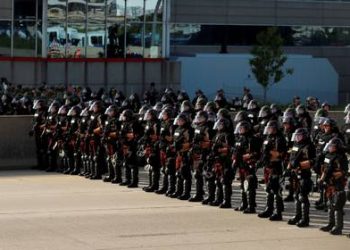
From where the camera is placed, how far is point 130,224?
1772cm

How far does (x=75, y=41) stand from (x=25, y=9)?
2518 mm

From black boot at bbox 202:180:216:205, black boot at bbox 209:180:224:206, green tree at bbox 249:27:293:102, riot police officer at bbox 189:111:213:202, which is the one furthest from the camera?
green tree at bbox 249:27:293:102

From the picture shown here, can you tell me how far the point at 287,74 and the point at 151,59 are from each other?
11784mm

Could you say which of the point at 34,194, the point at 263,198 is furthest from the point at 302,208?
the point at 34,194

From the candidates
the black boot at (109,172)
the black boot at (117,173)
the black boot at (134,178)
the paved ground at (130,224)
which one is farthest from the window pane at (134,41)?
the paved ground at (130,224)

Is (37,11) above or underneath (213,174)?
above

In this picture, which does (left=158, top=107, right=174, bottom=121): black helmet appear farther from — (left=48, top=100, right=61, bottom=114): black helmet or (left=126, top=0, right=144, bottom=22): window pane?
(left=126, top=0, right=144, bottom=22): window pane

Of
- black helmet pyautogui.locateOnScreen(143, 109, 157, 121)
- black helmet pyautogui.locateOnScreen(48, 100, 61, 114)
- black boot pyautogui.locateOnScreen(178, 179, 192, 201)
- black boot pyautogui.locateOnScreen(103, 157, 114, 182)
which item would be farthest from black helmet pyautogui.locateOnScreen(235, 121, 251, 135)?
black helmet pyautogui.locateOnScreen(48, 100, 61, 114)

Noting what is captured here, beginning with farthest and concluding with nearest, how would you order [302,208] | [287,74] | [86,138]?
[287,74] → [86,138] → [302,208]

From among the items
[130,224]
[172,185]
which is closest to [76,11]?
[172,185]

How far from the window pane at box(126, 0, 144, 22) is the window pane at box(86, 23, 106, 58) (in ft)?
4.63

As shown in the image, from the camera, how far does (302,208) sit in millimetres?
17797

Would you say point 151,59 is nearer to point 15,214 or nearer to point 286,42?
point 286,42

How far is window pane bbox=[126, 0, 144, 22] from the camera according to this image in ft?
156
